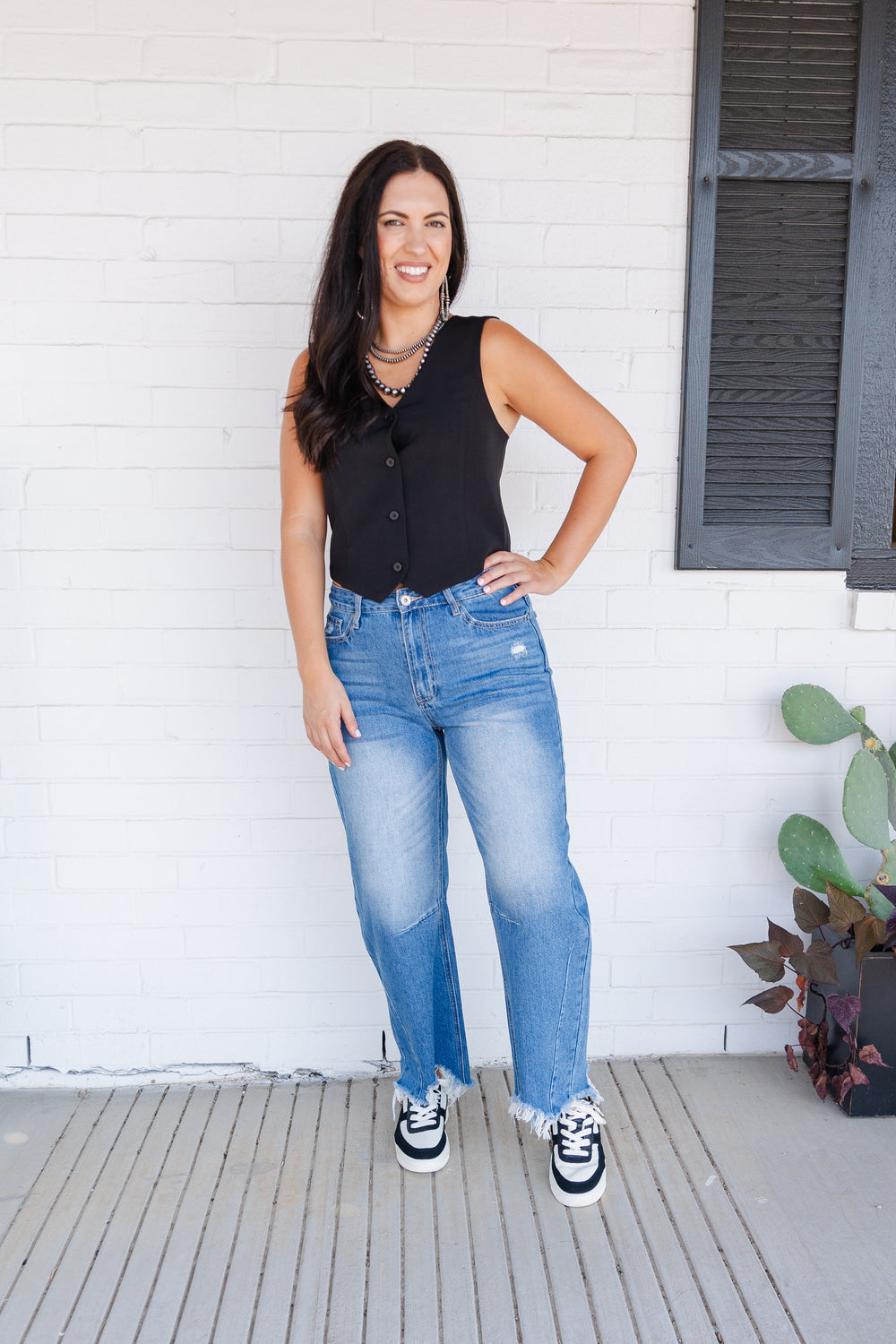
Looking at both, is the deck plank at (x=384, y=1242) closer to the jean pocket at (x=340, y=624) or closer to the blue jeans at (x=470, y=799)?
the blue jeans at (x=470, y=799)

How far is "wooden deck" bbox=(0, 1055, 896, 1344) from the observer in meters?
1.71

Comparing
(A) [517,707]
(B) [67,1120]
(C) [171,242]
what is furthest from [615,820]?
(C) [171,242]

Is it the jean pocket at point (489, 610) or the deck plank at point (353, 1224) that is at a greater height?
the jean pocket at point (489, 610)

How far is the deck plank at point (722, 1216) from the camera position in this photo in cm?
170

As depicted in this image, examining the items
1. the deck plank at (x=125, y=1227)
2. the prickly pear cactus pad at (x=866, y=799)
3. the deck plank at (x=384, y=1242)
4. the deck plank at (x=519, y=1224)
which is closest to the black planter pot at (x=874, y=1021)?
the prickly pear cactus pad at (x=866, y=799)

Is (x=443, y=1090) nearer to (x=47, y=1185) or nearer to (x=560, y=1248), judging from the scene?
(x=560, y=1248)

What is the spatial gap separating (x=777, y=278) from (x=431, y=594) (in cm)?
112

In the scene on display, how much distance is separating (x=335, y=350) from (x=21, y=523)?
0.89m

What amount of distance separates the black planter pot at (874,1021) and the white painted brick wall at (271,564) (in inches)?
10.7

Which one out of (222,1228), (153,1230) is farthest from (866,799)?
(153,1230)

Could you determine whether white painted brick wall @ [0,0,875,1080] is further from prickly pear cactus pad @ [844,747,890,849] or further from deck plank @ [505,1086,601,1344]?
deck plank @ [505,1086,601,1344]

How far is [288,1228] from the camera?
1.93 meters

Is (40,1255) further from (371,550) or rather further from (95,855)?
(371,550)

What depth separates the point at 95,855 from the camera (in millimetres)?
2385
